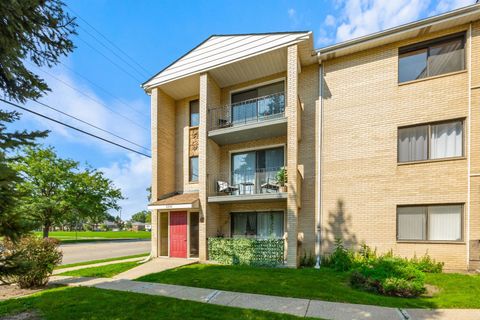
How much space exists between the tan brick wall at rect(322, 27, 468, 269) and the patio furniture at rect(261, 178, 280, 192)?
2093mm

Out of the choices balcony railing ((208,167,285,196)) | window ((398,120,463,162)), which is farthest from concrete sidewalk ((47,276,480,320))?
window ((398,120,463,162))

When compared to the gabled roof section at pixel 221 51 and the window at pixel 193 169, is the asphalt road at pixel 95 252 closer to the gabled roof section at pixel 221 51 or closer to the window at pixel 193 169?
the window at pixel 193 169

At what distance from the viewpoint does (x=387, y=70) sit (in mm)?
10812

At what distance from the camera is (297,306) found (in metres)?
6.04

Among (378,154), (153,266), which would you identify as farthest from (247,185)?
(378,154)

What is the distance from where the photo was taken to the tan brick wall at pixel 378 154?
Answer: 961 centimetres

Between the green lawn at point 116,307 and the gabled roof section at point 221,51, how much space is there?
9.92 m

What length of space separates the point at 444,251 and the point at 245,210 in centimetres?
790

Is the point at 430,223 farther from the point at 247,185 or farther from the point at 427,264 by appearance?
the point at 247,185

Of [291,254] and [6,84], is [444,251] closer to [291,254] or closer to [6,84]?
[291,254]

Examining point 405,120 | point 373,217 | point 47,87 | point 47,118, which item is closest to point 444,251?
point 373,217

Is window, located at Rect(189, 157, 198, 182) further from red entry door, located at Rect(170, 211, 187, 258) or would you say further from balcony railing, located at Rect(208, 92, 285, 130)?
balcony railing, located at Rect(208, 92, 285, 130)

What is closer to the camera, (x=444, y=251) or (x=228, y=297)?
(x=228, y=297)

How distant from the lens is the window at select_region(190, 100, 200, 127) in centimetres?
1519
